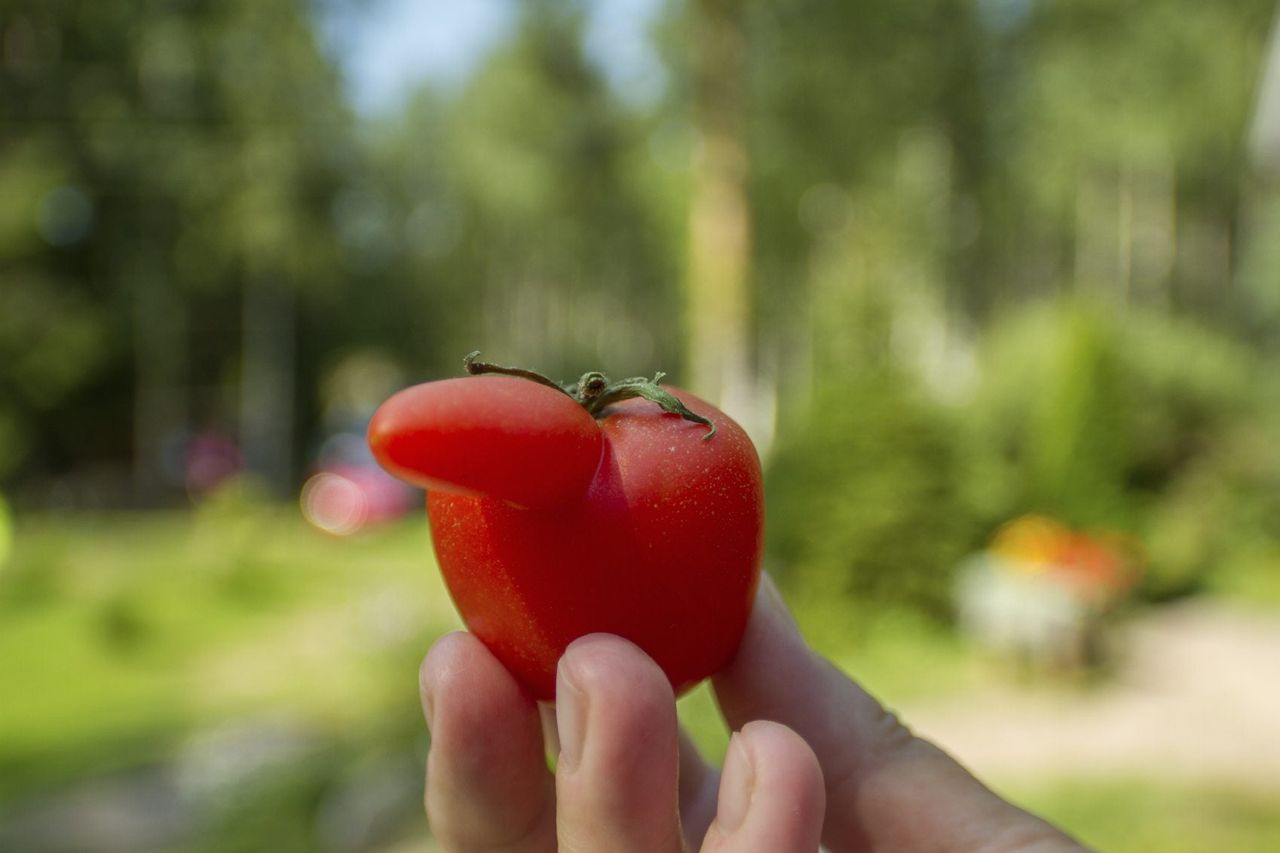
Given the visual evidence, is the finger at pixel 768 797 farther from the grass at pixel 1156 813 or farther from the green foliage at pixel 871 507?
the green foliage at pixel 871 507

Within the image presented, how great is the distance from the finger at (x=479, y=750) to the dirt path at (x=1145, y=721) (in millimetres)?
4595

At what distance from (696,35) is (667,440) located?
35.6ft

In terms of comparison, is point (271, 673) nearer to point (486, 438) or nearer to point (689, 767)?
point (689, 767)

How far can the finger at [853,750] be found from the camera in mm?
1456

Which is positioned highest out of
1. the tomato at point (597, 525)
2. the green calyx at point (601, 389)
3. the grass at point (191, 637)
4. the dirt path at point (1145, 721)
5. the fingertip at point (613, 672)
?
the green calyx at point (601, 389)

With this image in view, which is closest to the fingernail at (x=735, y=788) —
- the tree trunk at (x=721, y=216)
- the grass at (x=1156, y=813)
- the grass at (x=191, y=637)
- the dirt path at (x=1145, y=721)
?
the grass at (x=1156, y=813)

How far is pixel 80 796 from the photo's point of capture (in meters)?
5.59

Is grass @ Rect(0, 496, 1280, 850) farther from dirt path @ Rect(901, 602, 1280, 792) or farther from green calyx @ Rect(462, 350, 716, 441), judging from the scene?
green calyx @ Rect(462, 350, 716, 441)

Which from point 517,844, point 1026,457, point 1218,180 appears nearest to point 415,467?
point 517,844

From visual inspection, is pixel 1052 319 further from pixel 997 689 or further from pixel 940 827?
pixel 940 827

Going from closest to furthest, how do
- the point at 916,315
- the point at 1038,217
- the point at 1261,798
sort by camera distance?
the point at 1261,798 < the point at 916,315 < the point at 1038,217

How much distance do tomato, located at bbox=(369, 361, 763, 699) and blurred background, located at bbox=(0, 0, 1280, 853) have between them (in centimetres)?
363

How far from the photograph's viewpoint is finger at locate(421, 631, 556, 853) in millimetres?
1330

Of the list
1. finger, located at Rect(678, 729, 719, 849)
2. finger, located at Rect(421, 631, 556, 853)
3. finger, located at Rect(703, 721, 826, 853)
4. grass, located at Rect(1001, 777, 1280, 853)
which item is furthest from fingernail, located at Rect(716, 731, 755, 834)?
grass, located at Rect(1001, 777, 1280, 853)
